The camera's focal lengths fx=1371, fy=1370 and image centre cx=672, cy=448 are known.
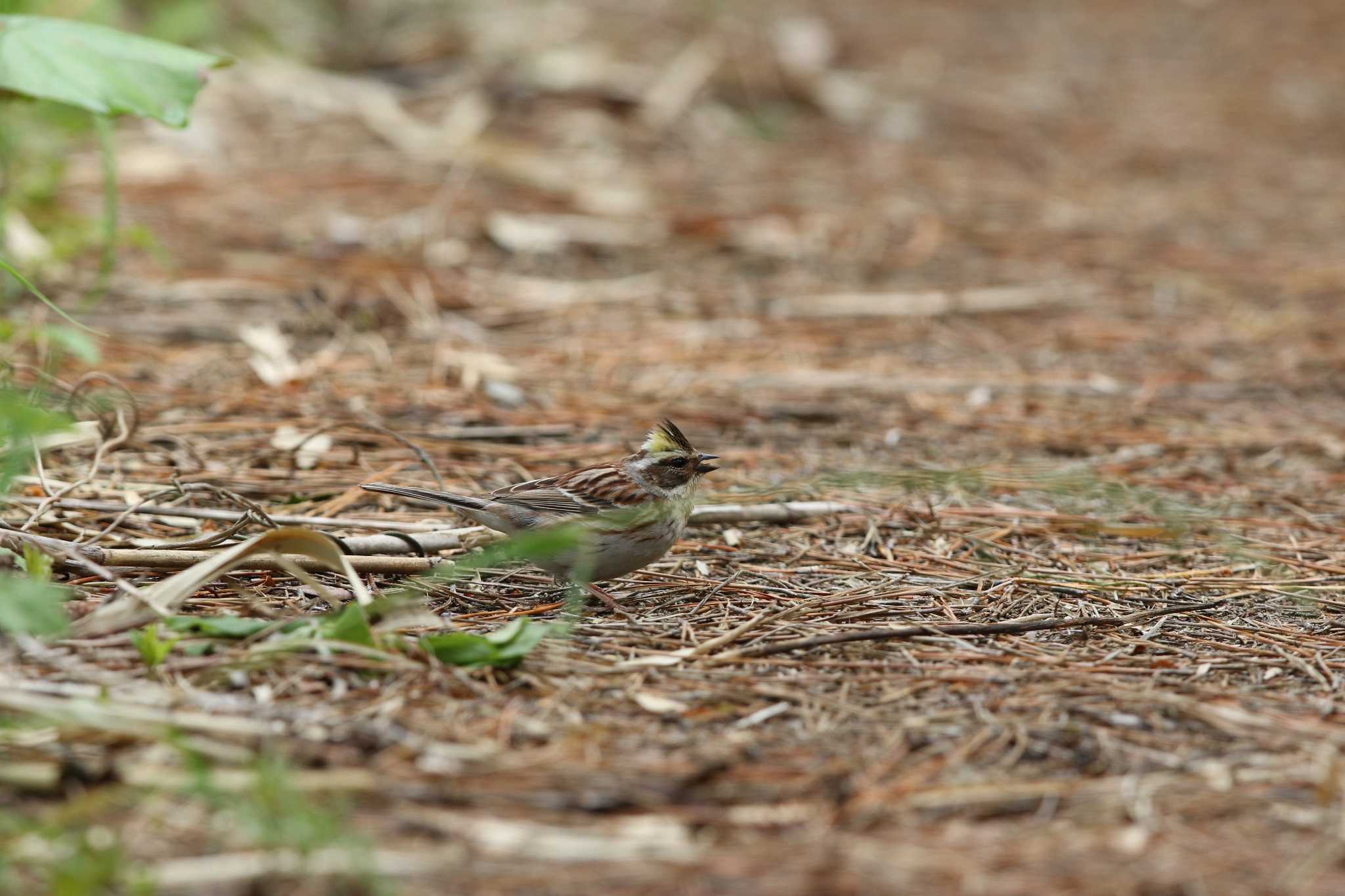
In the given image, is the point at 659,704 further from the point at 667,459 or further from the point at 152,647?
the point at 667,459

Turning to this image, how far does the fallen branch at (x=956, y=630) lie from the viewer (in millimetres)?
3242

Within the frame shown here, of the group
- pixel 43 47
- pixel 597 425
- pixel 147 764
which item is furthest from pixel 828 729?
pixel 43 47

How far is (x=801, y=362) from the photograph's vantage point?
6156 mm

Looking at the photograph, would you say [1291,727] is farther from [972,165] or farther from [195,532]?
[972,165]

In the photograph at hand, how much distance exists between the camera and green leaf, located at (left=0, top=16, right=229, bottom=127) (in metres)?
4.12

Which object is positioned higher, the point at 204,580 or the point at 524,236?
the point at 524,236

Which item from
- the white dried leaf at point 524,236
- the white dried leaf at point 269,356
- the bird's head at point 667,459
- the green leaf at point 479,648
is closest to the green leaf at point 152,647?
the green leaf at point 479,648

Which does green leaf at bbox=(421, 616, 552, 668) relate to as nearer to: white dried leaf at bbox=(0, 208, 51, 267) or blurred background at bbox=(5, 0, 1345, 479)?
blurred background at bbox=(5, 0, 1345, 479)

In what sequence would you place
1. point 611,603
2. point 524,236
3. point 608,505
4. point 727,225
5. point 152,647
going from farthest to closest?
point 727,225 < point 524,236 < point 608,505 < point 611,603 < point 152,647

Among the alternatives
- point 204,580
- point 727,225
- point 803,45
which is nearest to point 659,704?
point 204,580

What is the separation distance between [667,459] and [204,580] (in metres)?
1.47

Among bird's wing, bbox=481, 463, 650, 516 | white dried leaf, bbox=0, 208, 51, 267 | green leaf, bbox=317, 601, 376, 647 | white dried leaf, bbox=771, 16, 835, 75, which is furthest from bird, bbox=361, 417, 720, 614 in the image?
white dried leaf, bbox=771, 16, 835, 75

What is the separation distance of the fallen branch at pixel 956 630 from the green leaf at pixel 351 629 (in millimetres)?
787

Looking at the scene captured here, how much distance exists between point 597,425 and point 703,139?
482 cm
